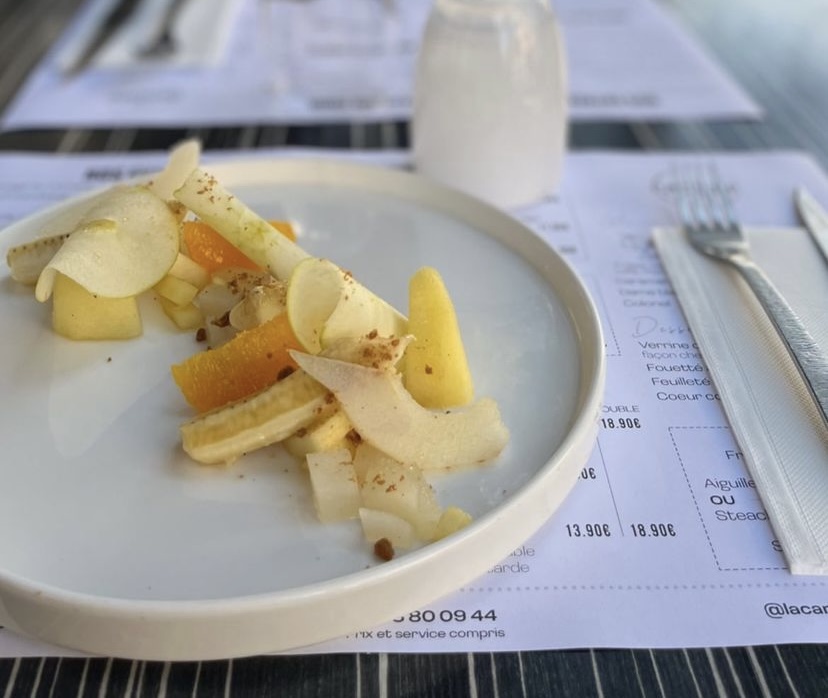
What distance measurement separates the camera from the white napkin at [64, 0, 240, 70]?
162 centimetres

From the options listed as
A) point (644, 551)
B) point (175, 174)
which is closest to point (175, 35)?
point (175, 174)

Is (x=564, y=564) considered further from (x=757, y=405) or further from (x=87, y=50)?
(x=87, y=50)

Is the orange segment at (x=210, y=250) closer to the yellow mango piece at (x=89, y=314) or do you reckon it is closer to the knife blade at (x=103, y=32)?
the yellow mango piece at (x=89, y=314)

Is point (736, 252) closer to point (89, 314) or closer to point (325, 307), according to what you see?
point (325, 307)

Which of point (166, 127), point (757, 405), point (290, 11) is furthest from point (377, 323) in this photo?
point (290, 11)

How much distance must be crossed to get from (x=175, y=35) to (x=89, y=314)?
1.12 meters

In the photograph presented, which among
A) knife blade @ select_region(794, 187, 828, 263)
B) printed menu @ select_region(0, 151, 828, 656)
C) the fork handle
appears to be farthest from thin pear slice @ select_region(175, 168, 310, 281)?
knife blade @ select_region(794, 187, 828, 263)

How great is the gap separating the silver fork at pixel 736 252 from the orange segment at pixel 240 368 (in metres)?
0.47

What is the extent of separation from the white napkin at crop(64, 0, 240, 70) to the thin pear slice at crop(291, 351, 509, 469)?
3.99 feet

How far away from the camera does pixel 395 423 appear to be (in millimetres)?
629

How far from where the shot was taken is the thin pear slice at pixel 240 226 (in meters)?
0.78

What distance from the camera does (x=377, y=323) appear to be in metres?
0.72

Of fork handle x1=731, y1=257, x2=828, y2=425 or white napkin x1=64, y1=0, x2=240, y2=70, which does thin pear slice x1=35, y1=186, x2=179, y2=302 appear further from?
white napkin x1=64, y1=0, x2=240, y2=70

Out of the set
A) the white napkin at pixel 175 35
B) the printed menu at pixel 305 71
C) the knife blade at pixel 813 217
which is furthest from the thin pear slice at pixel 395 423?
the white napkin at pixel 175 35
